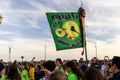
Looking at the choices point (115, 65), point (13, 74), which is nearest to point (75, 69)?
point (115, 65)

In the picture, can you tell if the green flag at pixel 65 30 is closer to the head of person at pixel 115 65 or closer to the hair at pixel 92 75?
the head of person at pixel 115 65

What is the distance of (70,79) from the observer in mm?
8250

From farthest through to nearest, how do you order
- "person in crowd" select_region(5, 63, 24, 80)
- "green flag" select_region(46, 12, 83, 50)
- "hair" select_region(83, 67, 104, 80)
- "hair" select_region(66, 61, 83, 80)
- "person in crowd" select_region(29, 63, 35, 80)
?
"person in crowd" select_region(29, 63, 35, 80) → "green flag" select_region(46, 12, 83, 50) → "hair" select_region(66, 61, 83, 80) → "person in crowd" select_region(5, 63, 24, 80) → "hair" select_region(83, 67, 104, 80)

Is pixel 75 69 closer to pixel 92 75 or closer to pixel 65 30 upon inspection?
pixel 92 75

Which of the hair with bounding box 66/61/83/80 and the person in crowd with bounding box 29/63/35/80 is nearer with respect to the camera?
the hair with bounding box 66/61/83/80

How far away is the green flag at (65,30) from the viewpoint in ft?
40.3

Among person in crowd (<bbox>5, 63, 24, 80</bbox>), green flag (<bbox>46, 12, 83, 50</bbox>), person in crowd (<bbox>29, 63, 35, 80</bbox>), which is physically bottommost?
person in crowd (<bbox>29, 63, 35, 80</bbox>)

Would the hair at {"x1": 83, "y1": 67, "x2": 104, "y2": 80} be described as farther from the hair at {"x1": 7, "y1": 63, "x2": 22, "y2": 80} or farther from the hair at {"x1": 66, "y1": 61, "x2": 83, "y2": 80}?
the hair at {"x1": 66, "y1": 61, "x2": 83, "y2": 80}

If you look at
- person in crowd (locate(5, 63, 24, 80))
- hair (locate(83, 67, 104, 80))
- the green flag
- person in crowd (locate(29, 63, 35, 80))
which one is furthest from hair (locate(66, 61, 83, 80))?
person in crowd (locate(29, 63, 35, 80))

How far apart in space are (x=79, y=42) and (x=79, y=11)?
1179 mm

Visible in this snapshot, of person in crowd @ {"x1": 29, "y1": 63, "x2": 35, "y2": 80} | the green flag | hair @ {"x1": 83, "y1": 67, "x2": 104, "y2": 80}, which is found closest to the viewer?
hair @ {"x1": 83, "y1": 67, "x2": 104, "y2": 80}

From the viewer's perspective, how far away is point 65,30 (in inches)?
485

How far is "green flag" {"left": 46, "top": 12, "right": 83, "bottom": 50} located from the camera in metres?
12.3

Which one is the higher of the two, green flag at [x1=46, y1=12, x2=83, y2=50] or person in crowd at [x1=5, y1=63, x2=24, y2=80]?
green flag at [x1=46, y1=12, x2=83, y2=50]
